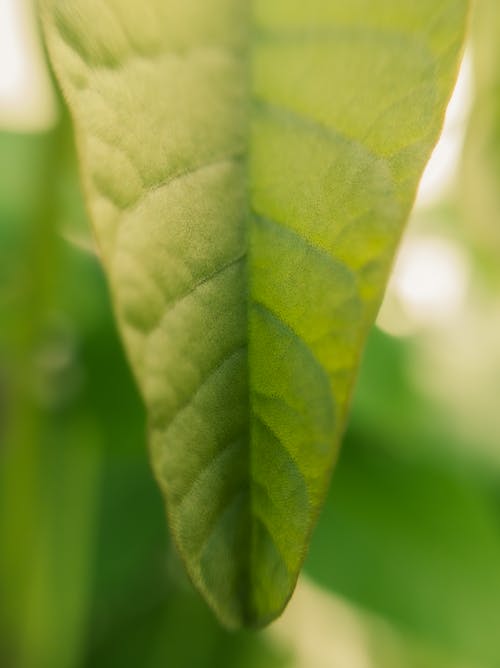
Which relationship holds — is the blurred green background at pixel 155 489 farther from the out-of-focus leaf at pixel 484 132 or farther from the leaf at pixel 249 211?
the leaf at pixel 249 211

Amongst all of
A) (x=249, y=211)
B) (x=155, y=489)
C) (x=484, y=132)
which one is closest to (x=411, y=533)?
(x=155, y=489)

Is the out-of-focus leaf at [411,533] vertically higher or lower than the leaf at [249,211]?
lower

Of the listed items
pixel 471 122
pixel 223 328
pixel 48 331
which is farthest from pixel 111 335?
pixel 223 328

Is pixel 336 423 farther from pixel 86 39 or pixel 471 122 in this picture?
pixel 471 122

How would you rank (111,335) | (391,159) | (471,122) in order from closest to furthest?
(391,159)
(471,122)
(111,335)

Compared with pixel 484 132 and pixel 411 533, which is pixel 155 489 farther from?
pixel 484 132

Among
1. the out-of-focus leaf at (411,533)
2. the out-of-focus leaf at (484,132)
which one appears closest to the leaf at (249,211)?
the out-of-focus leaf at (484,132)
